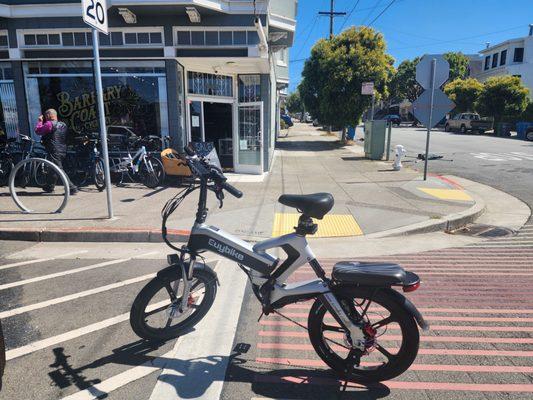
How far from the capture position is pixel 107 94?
1077cm

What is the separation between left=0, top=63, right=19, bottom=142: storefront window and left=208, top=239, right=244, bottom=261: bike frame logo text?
404 inches

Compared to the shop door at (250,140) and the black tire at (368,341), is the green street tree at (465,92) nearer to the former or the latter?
the shop door at (250,140)

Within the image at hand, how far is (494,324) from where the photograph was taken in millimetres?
3635

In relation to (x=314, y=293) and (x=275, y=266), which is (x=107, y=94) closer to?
(x=275, y=266)

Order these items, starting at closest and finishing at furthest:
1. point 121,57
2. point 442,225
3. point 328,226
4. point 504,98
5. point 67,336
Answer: point 67,336 → point 328,226 → point 442,225 → point 121,57 → point 504,98

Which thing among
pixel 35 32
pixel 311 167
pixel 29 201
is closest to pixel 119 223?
pixel 29 201

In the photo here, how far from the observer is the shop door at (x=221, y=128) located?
1312 centimetres

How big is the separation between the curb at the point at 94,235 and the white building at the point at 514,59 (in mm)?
46926

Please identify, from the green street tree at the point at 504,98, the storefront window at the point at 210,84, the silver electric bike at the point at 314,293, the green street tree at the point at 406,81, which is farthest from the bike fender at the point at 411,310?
the green street tree at the point at 406,81

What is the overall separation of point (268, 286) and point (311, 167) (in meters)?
11.7

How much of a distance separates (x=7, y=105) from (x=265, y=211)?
818 centimetres

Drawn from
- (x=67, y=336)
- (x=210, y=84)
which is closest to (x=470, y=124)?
(x=210, y=84)

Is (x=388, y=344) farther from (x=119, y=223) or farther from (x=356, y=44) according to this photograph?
(x=356, y=44)

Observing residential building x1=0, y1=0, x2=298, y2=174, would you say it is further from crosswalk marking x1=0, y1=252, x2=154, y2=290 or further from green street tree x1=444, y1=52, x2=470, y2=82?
green street tree x1=444, y1=52, x2=470, y2=82
